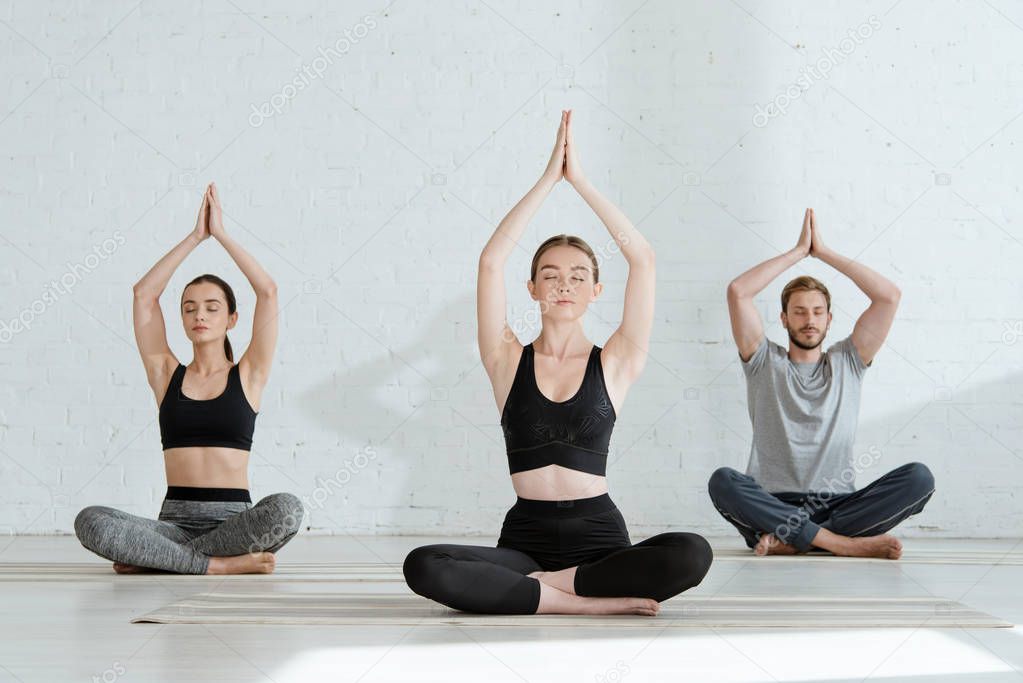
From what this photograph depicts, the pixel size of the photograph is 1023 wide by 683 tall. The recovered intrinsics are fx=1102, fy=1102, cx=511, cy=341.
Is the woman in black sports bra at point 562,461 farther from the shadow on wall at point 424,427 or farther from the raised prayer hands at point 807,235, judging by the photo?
the shadow on wall at point 424,427

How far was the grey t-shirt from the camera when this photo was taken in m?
3.98

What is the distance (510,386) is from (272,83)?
2.71 metres

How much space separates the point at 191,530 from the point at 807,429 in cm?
218

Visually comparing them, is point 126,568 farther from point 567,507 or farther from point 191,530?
point 567,507

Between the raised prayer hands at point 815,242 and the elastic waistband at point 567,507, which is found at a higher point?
the raised prayer hands at point 815,242

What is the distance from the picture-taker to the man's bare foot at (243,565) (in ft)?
10.3

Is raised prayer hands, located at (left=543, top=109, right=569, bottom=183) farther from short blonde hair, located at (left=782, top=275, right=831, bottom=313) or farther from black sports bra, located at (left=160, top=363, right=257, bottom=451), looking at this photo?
short blonde hair, located at (left=782, top=275, right=831, bottom=313)

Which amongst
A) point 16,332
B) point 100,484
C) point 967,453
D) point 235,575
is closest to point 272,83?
point 16,332

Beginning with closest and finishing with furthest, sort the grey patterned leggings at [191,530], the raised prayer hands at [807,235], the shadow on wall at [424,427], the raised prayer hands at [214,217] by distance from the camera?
the grey patterned leggings at [191,530] < the raised prayer hands at [214,217] < the raised prayer hands at [807,235] < the shadow on wall at [424,427]

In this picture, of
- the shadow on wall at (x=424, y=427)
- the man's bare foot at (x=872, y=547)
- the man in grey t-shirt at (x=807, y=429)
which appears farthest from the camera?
the shadow on wall at (x=424, y=427)

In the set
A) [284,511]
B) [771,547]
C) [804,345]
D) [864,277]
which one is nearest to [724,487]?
[771,547]

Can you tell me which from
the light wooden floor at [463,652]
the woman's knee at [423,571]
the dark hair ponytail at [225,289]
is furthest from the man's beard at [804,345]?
the woman's knee at [423,571]

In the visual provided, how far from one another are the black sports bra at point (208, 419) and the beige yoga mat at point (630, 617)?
0.95 m

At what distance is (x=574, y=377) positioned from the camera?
Answer: 252 centimetres
